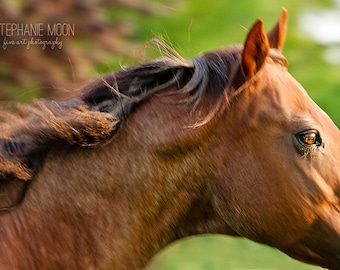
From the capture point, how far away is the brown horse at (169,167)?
2.18 metres

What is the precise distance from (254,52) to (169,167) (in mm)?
410

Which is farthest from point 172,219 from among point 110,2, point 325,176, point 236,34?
point 236,34

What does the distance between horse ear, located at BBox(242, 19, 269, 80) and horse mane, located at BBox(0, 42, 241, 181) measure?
0.05 m

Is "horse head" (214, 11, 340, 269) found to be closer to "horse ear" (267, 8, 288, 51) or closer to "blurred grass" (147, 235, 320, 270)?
"horse ear" (267, 8, 288, 51)

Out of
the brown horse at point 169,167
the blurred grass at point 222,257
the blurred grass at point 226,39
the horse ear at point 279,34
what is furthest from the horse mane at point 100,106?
the blurred grass at point 226,39

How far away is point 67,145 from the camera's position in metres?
2.22

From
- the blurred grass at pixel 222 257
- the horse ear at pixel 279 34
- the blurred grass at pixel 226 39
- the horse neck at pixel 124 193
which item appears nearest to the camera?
the horse neck at pixel 124 193

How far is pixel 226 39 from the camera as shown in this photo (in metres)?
6.49

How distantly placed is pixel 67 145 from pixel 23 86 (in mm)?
2397

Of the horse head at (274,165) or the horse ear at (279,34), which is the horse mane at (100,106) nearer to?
the horse head at (274,165)

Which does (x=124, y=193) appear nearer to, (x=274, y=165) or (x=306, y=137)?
(x=274, y=165)

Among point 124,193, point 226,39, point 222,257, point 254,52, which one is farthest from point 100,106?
point 226,39

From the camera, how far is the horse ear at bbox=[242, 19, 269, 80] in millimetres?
2207

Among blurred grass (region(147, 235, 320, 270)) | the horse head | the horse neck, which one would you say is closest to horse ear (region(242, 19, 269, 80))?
the horse head
